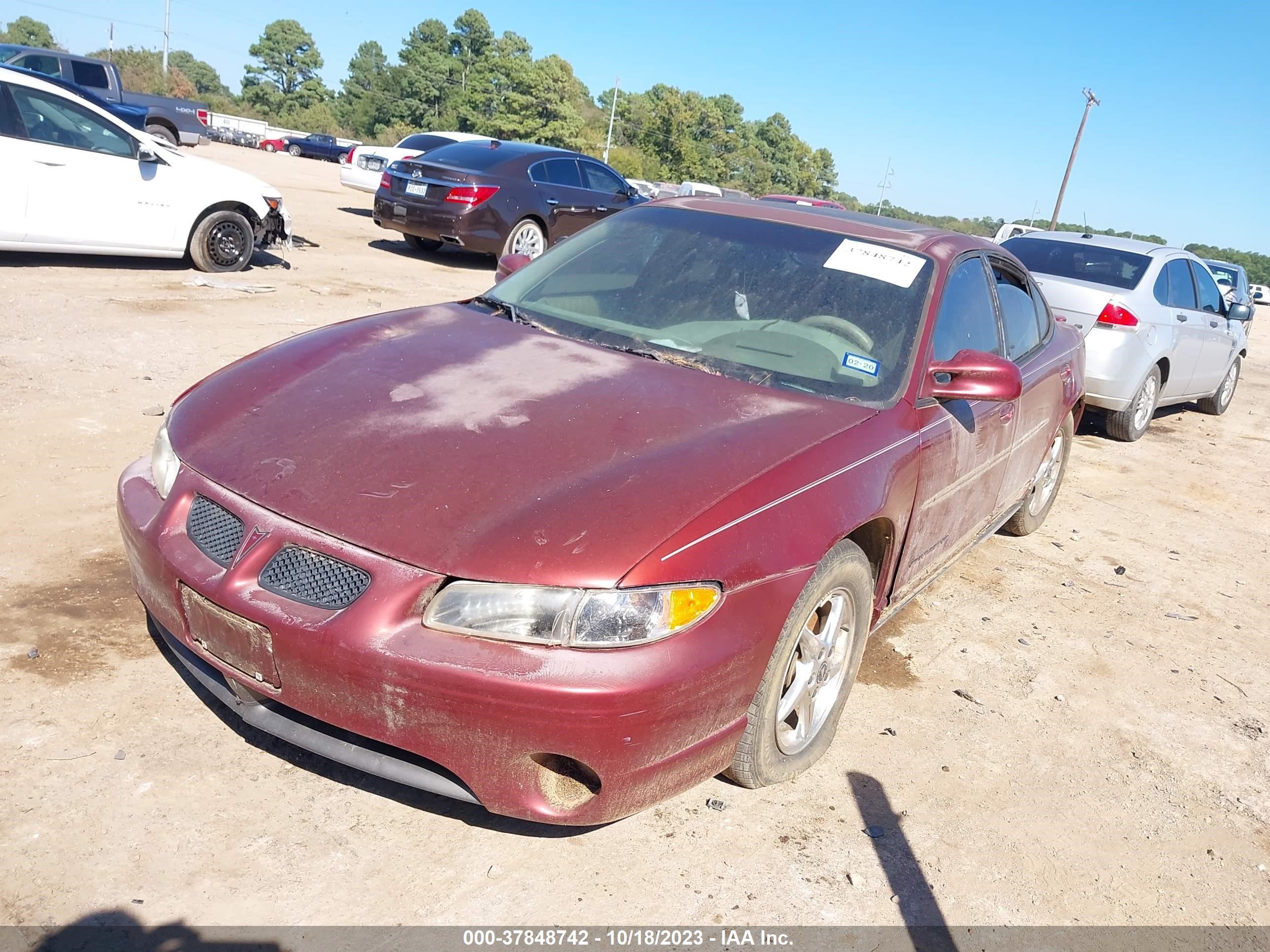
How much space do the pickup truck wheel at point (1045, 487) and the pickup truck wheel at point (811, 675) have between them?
260 centimetres

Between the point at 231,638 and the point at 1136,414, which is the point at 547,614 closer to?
the point at 231,638

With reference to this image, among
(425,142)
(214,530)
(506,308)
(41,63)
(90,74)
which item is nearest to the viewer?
(214,530)

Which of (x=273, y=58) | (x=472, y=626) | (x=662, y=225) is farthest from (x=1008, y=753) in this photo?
(x=273, y=58)

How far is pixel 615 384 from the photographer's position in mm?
3109

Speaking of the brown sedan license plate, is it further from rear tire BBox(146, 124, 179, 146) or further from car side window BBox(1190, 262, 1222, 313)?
rear tire BBox(146, 124, 179, 146)

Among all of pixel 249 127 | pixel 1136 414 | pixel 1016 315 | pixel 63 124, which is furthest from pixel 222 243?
pixel 249 127

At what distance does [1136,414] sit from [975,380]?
597 centimetres

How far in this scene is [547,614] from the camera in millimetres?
2236

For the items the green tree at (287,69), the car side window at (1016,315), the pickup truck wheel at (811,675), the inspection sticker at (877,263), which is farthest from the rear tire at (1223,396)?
the green tree at (287,69)

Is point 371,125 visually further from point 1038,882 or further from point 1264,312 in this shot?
point 1038,882

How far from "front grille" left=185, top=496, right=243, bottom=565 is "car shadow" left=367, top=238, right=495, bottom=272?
10506mm

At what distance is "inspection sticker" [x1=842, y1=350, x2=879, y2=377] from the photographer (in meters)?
3.34

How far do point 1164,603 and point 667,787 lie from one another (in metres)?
3.72

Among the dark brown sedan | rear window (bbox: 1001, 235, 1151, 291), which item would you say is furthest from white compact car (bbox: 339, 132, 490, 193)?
rear window (bbox: 1001, 235, 1151, 291)
